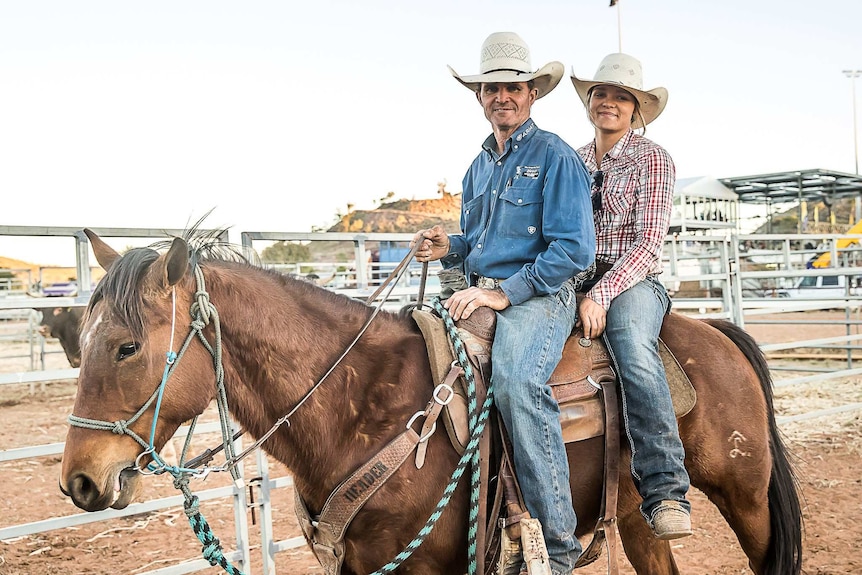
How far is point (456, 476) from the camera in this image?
91.6 inches

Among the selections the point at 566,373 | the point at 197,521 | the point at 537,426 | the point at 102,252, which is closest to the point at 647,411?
the point at 566,373

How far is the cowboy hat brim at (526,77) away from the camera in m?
2.74

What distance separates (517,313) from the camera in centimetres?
257

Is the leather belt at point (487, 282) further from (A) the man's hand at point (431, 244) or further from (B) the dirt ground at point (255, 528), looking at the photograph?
(B) the dirt ground at point (255, 528)

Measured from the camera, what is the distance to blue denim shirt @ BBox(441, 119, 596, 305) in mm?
2543

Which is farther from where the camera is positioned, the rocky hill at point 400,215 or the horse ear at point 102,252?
the rocky hill at point 400,215

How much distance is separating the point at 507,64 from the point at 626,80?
2.48 feet

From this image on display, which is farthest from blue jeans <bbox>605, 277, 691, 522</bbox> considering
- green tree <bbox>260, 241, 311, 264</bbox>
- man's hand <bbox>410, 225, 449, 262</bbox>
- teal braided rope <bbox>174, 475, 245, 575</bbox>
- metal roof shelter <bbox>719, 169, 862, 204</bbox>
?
metal roof shelter <bbox>719, 169, 862, 204</bbox>

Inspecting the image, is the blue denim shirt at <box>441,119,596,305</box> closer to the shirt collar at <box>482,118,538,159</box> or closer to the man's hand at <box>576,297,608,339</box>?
the shirt collar at <box>482,118,538,159</box>

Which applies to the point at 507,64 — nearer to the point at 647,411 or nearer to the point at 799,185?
the point at 647,411

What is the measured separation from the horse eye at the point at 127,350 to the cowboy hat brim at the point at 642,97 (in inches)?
95.3

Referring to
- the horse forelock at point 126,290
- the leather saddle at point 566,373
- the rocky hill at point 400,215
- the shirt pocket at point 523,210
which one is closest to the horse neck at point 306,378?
the leather saddle at point 566,373

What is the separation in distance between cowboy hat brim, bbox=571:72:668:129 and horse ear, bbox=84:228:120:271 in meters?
2.31

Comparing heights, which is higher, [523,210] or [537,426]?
[523,210]
